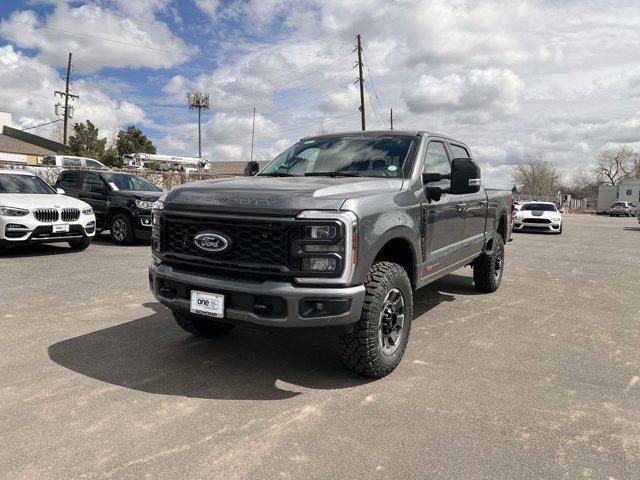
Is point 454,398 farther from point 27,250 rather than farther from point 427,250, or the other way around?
point 27,250

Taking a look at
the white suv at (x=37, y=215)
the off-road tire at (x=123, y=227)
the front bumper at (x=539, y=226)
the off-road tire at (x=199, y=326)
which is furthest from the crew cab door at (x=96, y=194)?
the front bumper at (x=539, y=226)

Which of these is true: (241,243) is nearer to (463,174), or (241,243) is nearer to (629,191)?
(463,174)

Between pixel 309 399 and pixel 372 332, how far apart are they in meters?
0.62

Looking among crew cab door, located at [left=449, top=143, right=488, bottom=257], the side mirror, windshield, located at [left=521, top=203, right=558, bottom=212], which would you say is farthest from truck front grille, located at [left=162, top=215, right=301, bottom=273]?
windshield, located at [left=521, top=203, right=558, bottom=212]

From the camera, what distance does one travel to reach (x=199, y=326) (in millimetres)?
4340

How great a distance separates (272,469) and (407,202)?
88.6 inches

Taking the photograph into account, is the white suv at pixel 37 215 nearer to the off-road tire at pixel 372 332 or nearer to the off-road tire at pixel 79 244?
the off-road tire at pixel 79 244

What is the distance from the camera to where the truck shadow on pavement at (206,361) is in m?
3.39

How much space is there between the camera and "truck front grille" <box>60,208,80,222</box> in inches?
364

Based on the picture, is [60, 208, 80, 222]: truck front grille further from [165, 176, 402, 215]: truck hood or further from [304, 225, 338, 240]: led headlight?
[304, 225, 338, 240]: led headlight

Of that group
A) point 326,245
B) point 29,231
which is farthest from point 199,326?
point 29,231

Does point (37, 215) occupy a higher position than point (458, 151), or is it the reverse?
point (458, 151)

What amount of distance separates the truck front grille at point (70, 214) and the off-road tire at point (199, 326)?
20.2 feet

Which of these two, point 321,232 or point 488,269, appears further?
point 488,269
